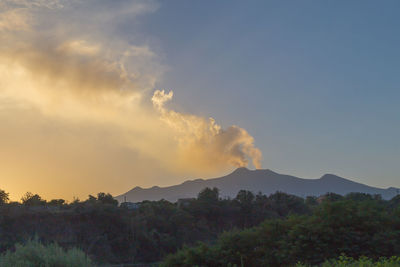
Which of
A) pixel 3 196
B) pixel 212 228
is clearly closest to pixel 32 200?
pixel 3 196

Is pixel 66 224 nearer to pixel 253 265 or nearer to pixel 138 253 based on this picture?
pixel 138 253

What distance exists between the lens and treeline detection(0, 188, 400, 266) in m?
20.1

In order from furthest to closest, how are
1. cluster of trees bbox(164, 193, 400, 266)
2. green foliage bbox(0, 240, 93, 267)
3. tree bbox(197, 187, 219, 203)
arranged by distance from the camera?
tree bbox(197, 187, 219, 203) → cluster of trees bbox(164, 193, 400, 266) → green foliage bbox(0, 240, 93, 267)

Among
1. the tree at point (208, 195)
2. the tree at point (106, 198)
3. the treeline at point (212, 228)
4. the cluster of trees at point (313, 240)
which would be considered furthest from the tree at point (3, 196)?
the cluster of trees at point (313, 240)

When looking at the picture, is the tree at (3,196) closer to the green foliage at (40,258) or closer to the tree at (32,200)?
the tree at (32,200)

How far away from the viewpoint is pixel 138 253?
143ft

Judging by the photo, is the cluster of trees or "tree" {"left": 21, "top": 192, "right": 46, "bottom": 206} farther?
"tree" {"left": 21, "top": 192, "right": 46, "bottom": 206}

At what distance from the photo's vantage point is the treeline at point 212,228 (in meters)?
20.1

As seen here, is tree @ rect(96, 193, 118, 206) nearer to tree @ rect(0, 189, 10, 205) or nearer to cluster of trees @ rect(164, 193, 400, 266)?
tree @ rect(0, 189, 10, 205)

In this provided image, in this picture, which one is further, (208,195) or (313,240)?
(208,195)

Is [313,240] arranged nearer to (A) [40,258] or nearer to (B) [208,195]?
(A) [40,258]

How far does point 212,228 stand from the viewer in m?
51.5

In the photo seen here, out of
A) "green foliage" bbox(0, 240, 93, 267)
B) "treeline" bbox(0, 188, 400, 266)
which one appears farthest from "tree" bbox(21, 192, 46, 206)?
"green foliage" bbox(0, 240, 93, 267)

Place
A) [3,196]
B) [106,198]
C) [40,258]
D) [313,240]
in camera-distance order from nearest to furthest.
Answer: [40,258] < [313,240] < [3,196] < [106,198]
